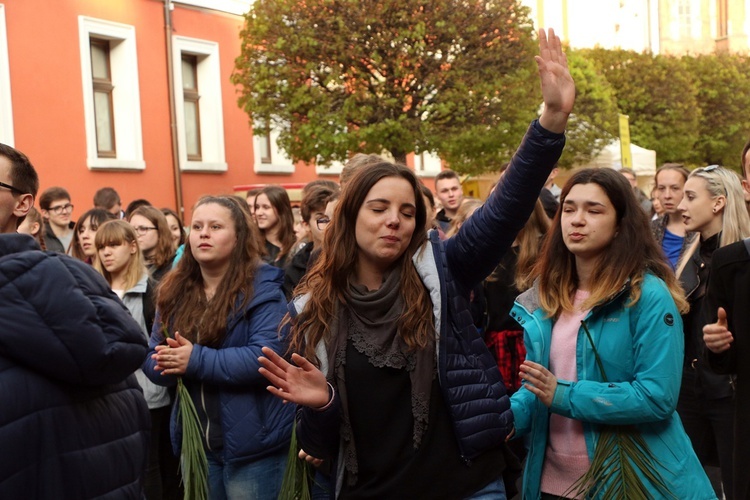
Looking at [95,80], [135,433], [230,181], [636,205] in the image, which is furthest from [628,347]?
[230,181]

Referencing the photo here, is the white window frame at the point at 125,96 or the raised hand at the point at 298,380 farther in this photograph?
the white window frame at the point at 125,96

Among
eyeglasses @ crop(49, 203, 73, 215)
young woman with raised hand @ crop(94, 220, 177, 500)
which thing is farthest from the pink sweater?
eyeglasses @ crop(49, 203, 73, 215)

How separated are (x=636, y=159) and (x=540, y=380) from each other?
21.2 metres

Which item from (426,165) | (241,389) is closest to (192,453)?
(241,389)

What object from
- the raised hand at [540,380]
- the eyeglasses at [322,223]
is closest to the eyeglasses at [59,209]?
the eyeglasses at [322,223]

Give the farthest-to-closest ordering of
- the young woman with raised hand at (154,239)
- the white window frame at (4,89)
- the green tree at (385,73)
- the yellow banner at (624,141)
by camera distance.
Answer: the green tree at (385,73) → the yellow banner at (624,141) → the white window frame at (4,89) → the young woman with raised hand at (154,239)

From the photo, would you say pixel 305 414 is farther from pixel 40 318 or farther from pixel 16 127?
pixel 16 127

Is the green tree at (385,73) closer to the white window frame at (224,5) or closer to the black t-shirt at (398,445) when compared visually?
the white window frame at (224,5)

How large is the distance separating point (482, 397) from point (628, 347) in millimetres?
779

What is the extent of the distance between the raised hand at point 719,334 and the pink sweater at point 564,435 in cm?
46

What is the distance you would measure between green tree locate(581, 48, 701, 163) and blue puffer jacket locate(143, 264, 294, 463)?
99.2ft

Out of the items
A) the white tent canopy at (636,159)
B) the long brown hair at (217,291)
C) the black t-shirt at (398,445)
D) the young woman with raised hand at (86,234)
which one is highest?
the white tent canopy at (636,159)

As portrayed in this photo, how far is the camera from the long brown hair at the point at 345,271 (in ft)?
10.5

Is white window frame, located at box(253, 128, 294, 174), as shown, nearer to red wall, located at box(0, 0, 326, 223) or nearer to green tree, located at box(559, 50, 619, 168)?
red wall, located at box(0, 0, 326, 223)
